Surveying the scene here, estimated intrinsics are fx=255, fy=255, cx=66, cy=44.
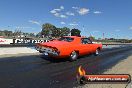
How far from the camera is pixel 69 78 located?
31.7 feet

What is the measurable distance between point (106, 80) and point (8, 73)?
644 cm

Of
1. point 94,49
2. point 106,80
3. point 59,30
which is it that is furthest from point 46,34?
point 106,80

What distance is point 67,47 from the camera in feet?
47.7

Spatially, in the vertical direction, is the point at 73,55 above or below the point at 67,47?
below

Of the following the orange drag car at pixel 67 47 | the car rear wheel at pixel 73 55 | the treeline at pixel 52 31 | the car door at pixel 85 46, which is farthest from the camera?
the treeline at pixel 52 31

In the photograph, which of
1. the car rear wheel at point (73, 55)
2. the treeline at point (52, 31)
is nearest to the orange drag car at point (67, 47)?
the car rear wheel at point (73, 55)

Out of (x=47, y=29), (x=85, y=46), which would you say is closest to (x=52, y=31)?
(x=47, y=29)

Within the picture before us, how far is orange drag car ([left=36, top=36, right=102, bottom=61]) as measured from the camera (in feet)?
46.0

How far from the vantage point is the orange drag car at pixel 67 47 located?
46.0ft

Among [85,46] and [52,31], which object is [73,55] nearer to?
[85,46]

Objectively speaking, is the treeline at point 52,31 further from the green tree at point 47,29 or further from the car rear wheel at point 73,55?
the car rear wheel at point 73,55

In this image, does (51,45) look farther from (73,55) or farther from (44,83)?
(44,83)

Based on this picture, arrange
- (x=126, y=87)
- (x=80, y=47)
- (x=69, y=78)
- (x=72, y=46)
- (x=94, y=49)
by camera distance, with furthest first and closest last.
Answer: (x=94, y=49), (x=80, y=47), (x=72, y=46), (x=69, y=78), (x=126, y=87)

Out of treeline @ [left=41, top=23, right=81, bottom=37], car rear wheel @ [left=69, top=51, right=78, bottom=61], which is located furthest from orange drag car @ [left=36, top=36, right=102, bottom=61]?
treeline @ [left=41, top=23, right=81, bottom=37]
